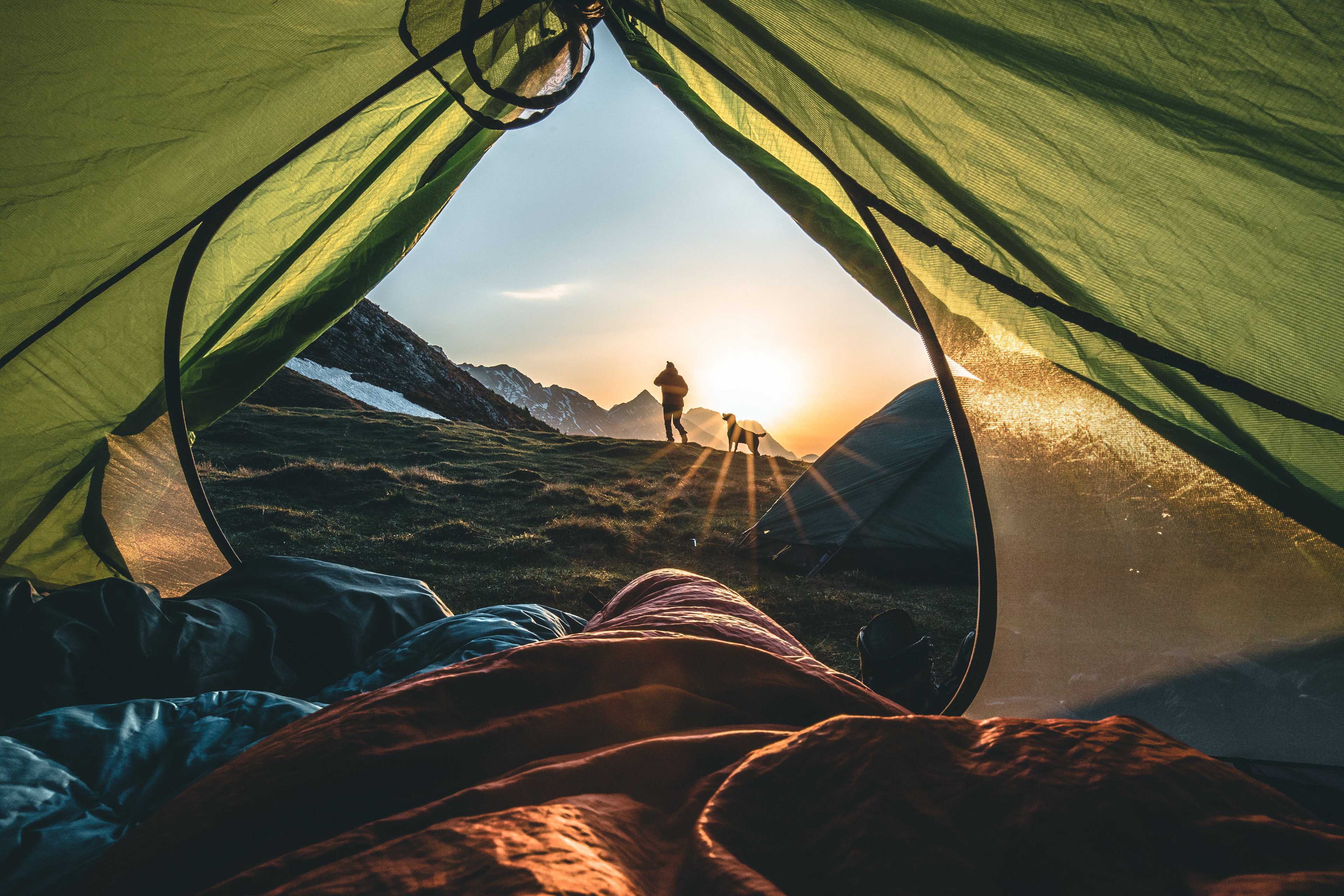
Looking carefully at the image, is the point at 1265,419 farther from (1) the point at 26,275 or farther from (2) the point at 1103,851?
(1) the point at 26,275

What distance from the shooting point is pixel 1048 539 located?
5.32ft

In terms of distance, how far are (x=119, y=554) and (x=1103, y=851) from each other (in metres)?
3.46

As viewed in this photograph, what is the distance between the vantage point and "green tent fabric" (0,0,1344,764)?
1.21 meters

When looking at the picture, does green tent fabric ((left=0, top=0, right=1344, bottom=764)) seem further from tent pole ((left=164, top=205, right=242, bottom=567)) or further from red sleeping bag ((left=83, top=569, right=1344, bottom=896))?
red sleeping bag ((left=83, top=569, right=1344, bottom=896))

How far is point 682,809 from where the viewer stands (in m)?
0.61

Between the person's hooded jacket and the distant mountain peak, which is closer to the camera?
the person's hooded jacket

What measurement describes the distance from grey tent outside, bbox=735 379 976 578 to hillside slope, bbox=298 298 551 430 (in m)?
17.1

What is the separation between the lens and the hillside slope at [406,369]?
830 inches

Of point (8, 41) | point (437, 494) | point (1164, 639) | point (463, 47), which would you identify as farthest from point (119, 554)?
point (437, 494)

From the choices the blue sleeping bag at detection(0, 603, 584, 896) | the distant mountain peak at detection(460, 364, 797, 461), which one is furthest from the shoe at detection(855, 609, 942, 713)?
the distant mountain peak at detection(460, 364, 797, 461)

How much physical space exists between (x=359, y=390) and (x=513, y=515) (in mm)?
Result: 15039

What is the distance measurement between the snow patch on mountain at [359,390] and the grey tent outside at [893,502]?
15729 mm

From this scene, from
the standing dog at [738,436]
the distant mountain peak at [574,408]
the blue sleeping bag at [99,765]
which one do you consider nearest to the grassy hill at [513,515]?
the standing dog at [738,436]

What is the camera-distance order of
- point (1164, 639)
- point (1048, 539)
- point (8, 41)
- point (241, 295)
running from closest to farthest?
point (8, 41)
point (1164, 639)
point (1048, 539)
point (241, 295)
